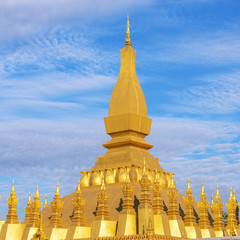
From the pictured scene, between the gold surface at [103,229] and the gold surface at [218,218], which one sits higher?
the gold surface at [218,218]

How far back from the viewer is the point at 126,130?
44.4 meters

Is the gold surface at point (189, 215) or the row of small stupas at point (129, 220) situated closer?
the row of small stupas at point (129, 220)

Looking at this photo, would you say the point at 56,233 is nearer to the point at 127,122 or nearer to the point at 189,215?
the point at 189,215

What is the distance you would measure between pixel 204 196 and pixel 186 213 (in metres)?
1.82

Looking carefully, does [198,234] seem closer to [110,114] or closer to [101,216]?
[101,216]

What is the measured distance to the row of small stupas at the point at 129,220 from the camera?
3541cm

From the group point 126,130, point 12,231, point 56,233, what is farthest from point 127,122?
point 12,231

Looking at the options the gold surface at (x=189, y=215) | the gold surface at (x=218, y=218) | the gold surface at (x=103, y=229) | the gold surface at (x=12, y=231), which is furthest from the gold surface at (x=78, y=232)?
the gold surface at (x=218, y=218)

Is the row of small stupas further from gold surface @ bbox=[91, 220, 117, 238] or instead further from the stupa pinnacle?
the stupa pinnacle

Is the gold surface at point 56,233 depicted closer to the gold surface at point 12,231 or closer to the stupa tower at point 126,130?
the gold surface at point 12,231

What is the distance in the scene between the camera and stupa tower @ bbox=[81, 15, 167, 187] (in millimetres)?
42094

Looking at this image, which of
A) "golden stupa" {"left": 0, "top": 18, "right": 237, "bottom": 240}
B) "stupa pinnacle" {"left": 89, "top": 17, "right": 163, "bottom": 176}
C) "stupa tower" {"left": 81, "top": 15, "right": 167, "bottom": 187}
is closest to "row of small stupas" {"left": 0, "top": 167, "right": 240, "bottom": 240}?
"golden stupa" {"left": 0, "top": 18, "right": 237, "bottom": 240}

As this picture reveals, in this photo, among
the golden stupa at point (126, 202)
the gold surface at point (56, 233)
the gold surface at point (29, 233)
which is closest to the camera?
the golden stupa at point (126, 202)

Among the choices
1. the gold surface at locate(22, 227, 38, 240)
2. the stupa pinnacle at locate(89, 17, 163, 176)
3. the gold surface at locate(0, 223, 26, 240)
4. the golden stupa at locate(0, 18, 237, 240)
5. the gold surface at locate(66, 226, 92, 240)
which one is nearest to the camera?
the golden stupa at locate(0, 18, 237, 240)
